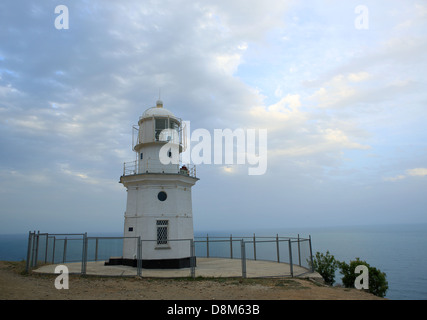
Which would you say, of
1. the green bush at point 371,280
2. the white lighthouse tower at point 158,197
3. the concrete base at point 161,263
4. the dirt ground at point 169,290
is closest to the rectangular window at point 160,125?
the white lighthouse tower at point 158,197

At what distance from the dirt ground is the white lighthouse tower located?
11.6ft

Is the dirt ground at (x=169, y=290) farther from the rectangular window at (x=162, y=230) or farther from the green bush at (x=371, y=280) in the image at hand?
the green bush at (x=371, y=280)

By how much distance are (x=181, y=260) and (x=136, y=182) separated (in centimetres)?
527

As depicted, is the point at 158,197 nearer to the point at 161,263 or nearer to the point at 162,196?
the point at 162,196

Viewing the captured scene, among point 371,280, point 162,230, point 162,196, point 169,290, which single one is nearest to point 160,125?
point 162,196

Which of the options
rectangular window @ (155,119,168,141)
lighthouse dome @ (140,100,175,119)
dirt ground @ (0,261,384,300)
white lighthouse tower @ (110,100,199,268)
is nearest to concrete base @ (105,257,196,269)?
white lighthouse tower @ (110,100,199,268)

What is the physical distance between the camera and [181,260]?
16547 mm

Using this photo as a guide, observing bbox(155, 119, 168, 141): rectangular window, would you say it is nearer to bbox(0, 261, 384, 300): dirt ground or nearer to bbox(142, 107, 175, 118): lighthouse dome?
bbox(142, 107, 175, 118): lighthouse dome

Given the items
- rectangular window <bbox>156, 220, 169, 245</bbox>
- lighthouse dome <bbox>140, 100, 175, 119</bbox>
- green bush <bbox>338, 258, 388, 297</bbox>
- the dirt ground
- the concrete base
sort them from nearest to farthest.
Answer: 1. the dirt ground
2. the concrete base
3. rectangular window <bbox>156, 220, 169, 245</bbox>
4. green bush <bbox>338, 258, 388, 297</bbox>
5. lighthouse dome <bbox>140, 100, 175, 119</bbox>

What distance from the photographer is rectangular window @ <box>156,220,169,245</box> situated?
16656mm

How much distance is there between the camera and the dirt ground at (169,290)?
947 centimetres
